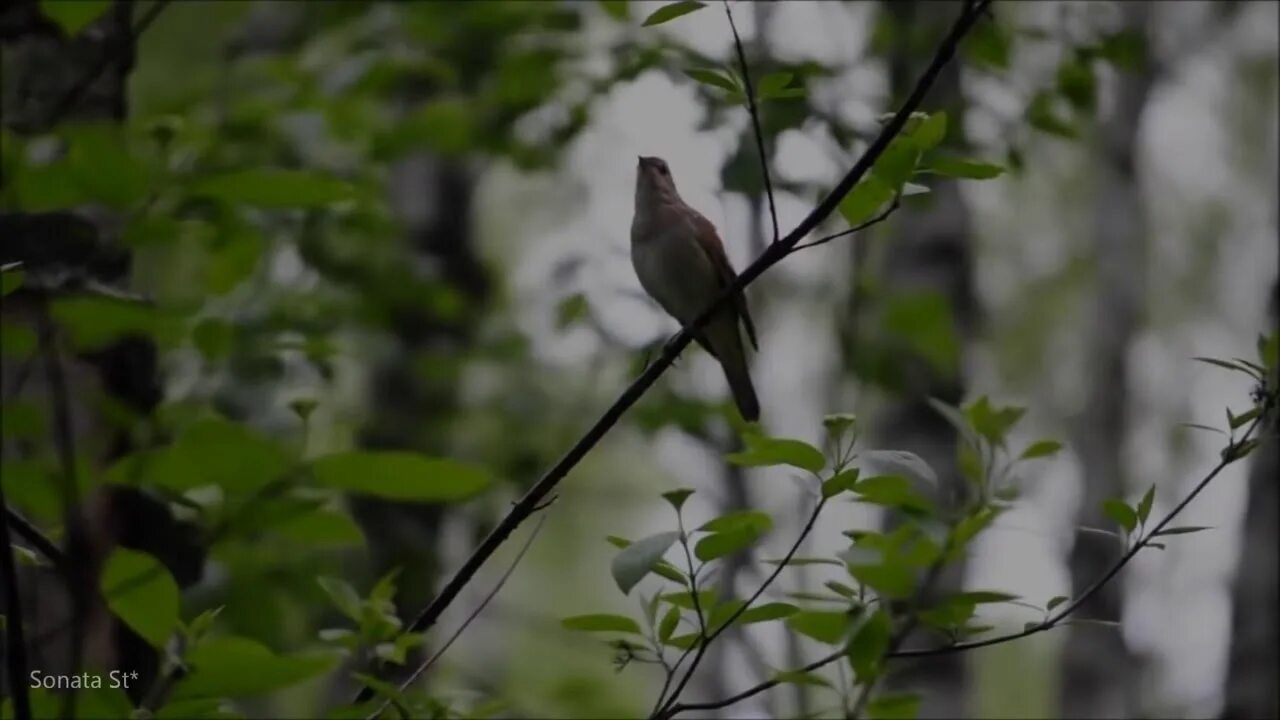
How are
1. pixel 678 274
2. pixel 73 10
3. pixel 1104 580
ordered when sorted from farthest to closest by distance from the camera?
1. pixel 678 274
2. pixel 1104 580
3. pixel 73 10

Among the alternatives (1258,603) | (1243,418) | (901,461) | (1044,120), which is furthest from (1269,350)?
(1258,603)

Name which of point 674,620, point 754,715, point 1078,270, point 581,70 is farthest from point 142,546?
point 1078,270

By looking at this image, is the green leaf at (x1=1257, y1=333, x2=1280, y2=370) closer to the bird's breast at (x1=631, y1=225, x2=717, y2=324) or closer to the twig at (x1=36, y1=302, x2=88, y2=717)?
the bird's breast at (x1=631, y1=225, x2=717, y2=324)

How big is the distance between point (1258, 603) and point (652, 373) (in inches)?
144

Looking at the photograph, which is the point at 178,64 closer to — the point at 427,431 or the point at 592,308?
the point at 592,308

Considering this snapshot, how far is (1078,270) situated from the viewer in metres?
11.6

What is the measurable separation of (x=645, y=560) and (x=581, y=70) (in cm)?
310

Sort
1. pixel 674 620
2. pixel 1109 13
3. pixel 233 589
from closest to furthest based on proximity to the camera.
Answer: pixel 674 620, pixel 233 589, pixel 1109 13

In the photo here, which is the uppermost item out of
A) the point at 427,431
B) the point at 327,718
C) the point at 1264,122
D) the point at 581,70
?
the point at 1264,122

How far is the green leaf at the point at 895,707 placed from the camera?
222 cm

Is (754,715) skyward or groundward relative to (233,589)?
groundward

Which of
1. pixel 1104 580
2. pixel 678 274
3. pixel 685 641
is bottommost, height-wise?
pixel 685 641

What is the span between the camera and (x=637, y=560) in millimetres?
1911

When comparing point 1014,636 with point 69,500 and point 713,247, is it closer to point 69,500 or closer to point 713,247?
point 69,500
